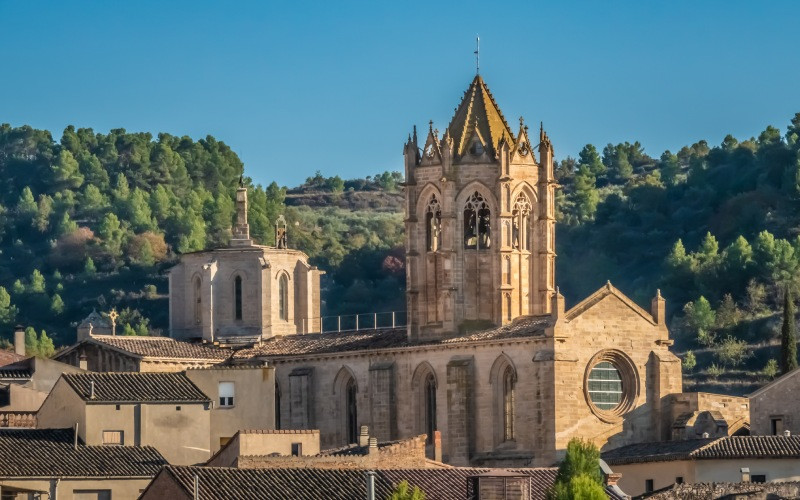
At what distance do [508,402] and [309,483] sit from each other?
24.9 metres

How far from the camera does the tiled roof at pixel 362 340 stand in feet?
328

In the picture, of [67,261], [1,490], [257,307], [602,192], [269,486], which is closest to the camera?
[269,486]

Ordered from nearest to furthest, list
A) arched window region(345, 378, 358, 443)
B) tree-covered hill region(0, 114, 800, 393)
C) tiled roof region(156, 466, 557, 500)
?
tiled roof region(156, 466, 557, 500)
arched window region(345, 378, 358, 443)
tree-covered hill region(0, 114, 800, 393)

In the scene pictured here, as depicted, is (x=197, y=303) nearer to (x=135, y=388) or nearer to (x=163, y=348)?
(x=163, y=348)

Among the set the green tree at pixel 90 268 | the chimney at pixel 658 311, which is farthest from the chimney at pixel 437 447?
the green tree at pixel 90 268

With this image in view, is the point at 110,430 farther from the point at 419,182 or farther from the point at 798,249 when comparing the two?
the point at 798,249

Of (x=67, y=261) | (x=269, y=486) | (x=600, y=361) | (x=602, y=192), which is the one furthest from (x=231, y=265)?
(x=602, y=192)

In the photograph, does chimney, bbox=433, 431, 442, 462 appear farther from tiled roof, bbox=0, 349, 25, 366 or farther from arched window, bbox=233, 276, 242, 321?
arched window, bbox=233, 276, 242, 321

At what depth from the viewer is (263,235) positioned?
163m

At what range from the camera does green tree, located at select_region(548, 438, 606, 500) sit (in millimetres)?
71625

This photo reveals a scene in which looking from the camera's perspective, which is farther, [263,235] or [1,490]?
[263,235]

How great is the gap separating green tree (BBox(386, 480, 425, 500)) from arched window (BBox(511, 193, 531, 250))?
1273 inches

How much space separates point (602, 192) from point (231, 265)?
84628 millimetres

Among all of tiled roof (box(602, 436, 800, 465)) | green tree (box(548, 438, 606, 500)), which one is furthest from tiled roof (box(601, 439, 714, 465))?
green tree (box(548, 438, 606, 500))
